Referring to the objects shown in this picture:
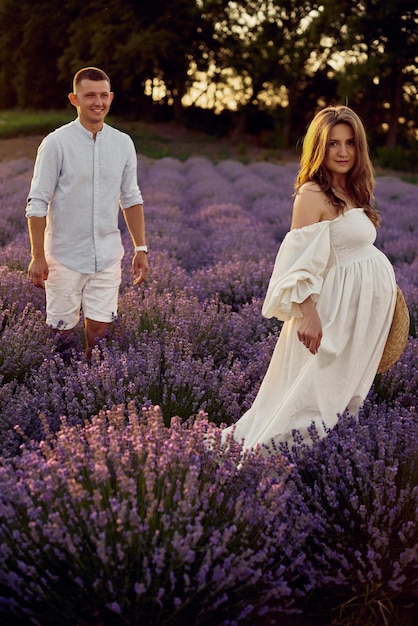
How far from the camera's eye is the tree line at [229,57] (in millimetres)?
29188

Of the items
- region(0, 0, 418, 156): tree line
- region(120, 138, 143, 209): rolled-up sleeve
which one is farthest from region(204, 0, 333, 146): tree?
region(120, 138, 143, 209): rolled-up sleeve

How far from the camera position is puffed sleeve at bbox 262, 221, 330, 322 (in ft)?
8.59

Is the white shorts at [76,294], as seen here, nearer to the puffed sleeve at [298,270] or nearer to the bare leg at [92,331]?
the bare leg at [92,331]

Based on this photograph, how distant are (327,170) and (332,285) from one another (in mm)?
448

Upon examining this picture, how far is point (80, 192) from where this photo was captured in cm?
357

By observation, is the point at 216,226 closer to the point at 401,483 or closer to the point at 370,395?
the point at 370,395

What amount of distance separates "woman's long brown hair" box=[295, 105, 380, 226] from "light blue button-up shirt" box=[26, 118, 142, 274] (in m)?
1.18

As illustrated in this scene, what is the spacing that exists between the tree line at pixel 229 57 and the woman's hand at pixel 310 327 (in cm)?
2675

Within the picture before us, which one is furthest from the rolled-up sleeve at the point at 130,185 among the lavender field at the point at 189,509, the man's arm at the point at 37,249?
the lavender field at the point at 189,509

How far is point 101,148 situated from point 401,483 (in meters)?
2.18

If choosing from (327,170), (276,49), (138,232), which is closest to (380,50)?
(276,49)

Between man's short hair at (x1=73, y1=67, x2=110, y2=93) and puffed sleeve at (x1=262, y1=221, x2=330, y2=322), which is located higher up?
man's short hair at (x1=73, y1=67, x2=110, y2=93)

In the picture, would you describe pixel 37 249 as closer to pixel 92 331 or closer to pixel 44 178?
pixel 44 178

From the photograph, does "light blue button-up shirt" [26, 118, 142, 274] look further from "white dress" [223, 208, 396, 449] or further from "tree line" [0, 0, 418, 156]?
"tree line" [0, 0, 418, 156]
